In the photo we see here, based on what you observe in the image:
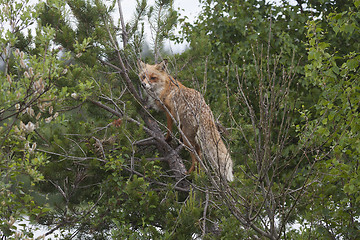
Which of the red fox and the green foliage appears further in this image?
the red fox

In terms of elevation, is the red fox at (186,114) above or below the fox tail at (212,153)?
above

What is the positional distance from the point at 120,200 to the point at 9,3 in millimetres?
3157

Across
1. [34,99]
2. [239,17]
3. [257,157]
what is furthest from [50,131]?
[239,17]

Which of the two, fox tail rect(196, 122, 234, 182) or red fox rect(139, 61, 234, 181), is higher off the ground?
red fox rect(139, 61, 234, 181)

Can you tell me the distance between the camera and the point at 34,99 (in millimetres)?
3426

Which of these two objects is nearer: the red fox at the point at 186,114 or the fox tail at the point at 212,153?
the fox tail at the point at 212,153

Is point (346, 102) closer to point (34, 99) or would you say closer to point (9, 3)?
point (34, 99)

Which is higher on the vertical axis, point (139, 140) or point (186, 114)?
point (186, 114)

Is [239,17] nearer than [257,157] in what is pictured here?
No

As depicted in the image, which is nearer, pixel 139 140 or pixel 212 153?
pixel 212 153

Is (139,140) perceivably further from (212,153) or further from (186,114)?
(212,153)

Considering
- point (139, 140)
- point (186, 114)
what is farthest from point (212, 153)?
point (139, 140)

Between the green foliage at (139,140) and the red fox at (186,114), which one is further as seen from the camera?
the red fox at (186,114)

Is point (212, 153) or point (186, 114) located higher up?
point (186, 114)
